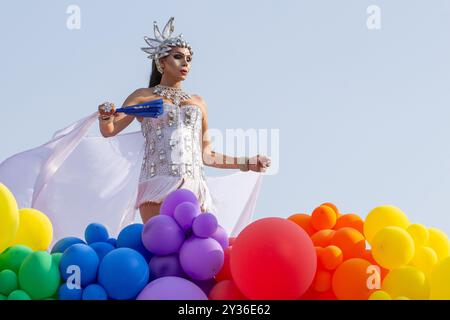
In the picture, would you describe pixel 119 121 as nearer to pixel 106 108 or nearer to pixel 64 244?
pixel 106 108

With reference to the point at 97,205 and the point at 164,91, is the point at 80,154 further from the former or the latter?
the point at 164,91

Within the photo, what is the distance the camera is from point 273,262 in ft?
11.1

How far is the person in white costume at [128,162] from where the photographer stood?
489 centimetres

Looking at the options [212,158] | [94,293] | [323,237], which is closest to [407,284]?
[323,237]

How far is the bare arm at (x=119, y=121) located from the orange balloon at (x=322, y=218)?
1.50m

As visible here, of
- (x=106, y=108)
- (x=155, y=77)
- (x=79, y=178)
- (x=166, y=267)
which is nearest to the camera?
(x=166, y=267)

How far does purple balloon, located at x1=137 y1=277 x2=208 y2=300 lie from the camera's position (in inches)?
136

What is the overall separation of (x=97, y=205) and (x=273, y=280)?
252 centimetres

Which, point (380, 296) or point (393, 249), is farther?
point (393, 249)

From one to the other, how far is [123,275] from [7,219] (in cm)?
71

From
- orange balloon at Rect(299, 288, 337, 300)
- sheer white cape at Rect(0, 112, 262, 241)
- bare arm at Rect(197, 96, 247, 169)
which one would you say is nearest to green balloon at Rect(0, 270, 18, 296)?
orange balloon at Rect(299, 288, 337, 300)

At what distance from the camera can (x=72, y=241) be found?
4.02m

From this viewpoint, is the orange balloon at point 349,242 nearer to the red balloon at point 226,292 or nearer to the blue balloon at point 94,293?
the red balloon at point 226,292
